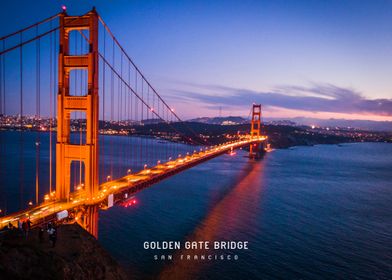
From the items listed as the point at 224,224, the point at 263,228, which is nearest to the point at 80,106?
the point at 224,224

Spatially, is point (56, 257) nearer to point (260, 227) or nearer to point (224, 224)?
point (224, 224)

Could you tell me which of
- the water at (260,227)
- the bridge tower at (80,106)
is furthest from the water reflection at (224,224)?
the bridge tower at (80,106)

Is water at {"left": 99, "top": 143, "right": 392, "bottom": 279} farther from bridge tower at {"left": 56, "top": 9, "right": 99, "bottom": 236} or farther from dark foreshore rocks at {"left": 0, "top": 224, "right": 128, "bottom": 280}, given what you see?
dark foreshore rocks at {"left": 0, "top": 224, "right": 128, "bottom": 280}

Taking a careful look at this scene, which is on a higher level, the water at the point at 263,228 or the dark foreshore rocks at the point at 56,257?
the dark foreshore rocks at the point at 56,257

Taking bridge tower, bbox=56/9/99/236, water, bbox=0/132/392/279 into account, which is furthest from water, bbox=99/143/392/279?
bridge tower, bbox=56/9/99/236

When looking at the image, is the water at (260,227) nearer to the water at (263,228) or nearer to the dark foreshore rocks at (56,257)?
the water at (263,228)

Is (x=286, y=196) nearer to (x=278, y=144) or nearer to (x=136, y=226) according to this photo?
(x=136, y=226)
